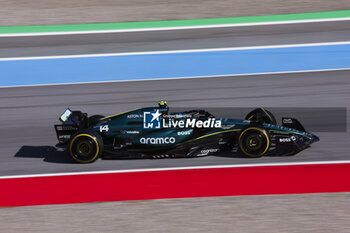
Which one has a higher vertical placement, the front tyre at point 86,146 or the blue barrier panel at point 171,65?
the blue barrier panel at point 171,65

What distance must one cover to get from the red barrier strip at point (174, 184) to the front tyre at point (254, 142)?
381 millimetres

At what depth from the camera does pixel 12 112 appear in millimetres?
11234

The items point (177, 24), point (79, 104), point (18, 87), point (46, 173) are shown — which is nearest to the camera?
point (46, 173)

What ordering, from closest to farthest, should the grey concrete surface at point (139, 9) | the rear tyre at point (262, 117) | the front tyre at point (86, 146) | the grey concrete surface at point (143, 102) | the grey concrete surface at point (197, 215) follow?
the grey concrete surface at point (197, 215)
the front tyre at point (86, 146)
the grey concrete surface at point (143, 102)
the rear tyre at point (262, 117)
the grey concrete surface at point (139, 9)

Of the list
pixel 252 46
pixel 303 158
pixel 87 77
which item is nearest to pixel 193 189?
pixel 303 158

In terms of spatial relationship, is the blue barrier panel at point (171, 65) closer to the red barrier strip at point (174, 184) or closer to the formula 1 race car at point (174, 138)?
the formula 1 race car at point (174, 138)

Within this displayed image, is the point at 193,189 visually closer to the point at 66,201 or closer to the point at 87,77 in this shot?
the point at 66,201

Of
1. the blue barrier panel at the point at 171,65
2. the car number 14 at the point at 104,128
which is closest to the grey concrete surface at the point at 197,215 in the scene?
the car number 14 at the point at 104,128

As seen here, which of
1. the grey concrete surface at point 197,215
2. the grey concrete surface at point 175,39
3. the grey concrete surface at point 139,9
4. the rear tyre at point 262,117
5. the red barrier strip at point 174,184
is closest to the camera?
the grey concrete surface at point 197,215

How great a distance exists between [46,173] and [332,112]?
547 cm

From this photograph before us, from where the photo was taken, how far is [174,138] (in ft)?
27.7

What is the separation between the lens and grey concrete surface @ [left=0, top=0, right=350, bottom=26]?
58.0 feet

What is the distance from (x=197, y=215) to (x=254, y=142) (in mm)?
2073

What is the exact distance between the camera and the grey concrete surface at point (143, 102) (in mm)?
8602
